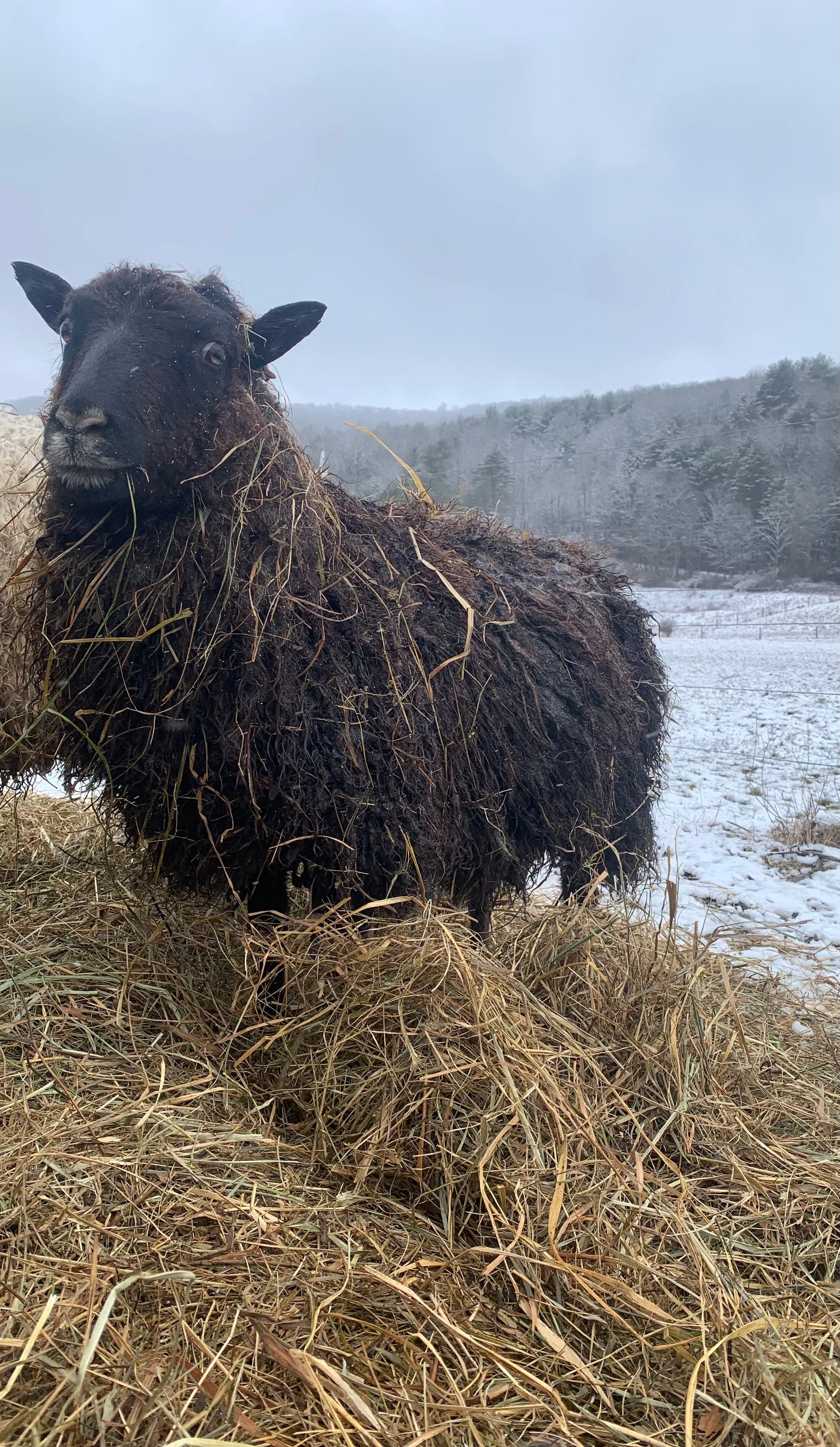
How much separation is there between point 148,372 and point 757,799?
679cm

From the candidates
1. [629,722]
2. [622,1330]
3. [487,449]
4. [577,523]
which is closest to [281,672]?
[622,1330]

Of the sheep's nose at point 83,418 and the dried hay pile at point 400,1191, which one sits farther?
the sheep's nose at point 83,418

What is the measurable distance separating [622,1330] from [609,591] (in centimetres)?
377

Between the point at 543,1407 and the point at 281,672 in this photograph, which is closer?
the point at 543,1407

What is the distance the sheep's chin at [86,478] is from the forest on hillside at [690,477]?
81.6ft

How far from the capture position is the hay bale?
9.37 feet

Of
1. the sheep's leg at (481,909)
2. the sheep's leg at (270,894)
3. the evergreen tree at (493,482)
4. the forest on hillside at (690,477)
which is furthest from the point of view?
the forest on hillside at (690,477)

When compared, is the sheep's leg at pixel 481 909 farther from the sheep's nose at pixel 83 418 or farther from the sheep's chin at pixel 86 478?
the sheep's nose at pixel 83 418

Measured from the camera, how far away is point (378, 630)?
2.84 m

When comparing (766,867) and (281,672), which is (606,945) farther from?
(766,867)

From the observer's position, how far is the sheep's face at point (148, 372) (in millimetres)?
2297

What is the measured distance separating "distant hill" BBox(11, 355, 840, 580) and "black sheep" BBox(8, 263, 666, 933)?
25023 millimetres

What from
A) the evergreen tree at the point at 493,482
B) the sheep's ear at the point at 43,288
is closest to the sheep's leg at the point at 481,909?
the sheep's ear at the point at 43,288

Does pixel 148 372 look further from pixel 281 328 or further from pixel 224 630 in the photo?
pixel 224 630
